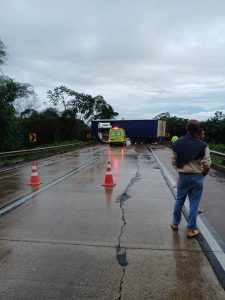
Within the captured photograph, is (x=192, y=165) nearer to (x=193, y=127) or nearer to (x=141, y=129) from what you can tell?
(x=193, y=127)

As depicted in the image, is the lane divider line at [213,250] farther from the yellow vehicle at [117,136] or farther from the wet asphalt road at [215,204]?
the yellow vehicle at [117,136]

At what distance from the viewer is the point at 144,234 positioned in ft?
21.1

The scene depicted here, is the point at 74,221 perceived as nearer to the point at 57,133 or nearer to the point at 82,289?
the point at 82,289

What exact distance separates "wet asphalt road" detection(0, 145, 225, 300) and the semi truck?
4616cm

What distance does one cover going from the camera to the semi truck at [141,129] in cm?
5525

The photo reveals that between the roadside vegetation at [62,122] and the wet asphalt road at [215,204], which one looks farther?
the roadside vegetation at [62,122]

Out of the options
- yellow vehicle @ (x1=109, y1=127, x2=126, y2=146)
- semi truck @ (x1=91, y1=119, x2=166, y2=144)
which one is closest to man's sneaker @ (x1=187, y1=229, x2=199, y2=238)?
yellow vehicle @ (x1=109, y1=127, x2=126, y2=146)

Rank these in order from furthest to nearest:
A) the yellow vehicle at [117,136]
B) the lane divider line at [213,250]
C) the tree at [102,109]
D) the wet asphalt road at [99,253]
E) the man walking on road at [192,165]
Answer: the tree at [102,109] → the yellow vehicle at [117,136] → the man walking on road at [192,165] → the lane divider line at [213,250] → the wet asphalt road at [99,253]

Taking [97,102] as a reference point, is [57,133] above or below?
below

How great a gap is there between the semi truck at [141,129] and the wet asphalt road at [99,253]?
151 feet

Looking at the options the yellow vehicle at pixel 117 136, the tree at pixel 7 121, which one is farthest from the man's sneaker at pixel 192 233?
the yellow vehicle at pixel 117 136

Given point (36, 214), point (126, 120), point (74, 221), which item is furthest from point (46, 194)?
point (126, 120)

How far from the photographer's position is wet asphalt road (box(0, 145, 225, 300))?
4.23 meters

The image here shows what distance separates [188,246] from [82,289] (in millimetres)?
2121
